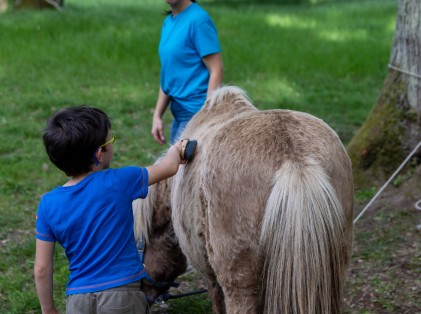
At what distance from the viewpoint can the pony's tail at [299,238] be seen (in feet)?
8.29

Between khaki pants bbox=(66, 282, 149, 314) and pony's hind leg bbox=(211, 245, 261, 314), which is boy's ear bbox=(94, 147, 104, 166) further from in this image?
pony's hind leg bbox=(211, 245, 261, 314)

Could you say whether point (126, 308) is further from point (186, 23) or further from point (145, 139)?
point (145, 139)

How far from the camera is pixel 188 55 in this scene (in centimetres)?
417

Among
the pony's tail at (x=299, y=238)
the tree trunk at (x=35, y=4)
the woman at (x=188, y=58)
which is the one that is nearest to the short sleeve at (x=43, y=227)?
the pony's tail at (x=299, y=238)

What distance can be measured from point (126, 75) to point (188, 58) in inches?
234

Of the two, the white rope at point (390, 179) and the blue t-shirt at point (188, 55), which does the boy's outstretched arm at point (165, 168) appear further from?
the white rope at point (390, 179)

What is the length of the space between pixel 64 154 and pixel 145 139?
4.80m

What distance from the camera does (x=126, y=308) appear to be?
2.78 meters

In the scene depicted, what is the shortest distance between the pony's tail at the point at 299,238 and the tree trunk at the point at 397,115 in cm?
292

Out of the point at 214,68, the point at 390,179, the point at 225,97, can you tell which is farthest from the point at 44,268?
the point at 390,179

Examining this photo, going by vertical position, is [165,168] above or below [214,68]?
below

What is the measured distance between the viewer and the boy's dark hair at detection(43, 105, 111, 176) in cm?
267

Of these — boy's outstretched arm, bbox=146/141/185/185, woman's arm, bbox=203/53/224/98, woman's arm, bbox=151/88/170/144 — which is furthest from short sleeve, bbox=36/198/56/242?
woman's arm, bbox=151/88/170/144

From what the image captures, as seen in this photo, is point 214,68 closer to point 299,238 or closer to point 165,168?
point 165,168
